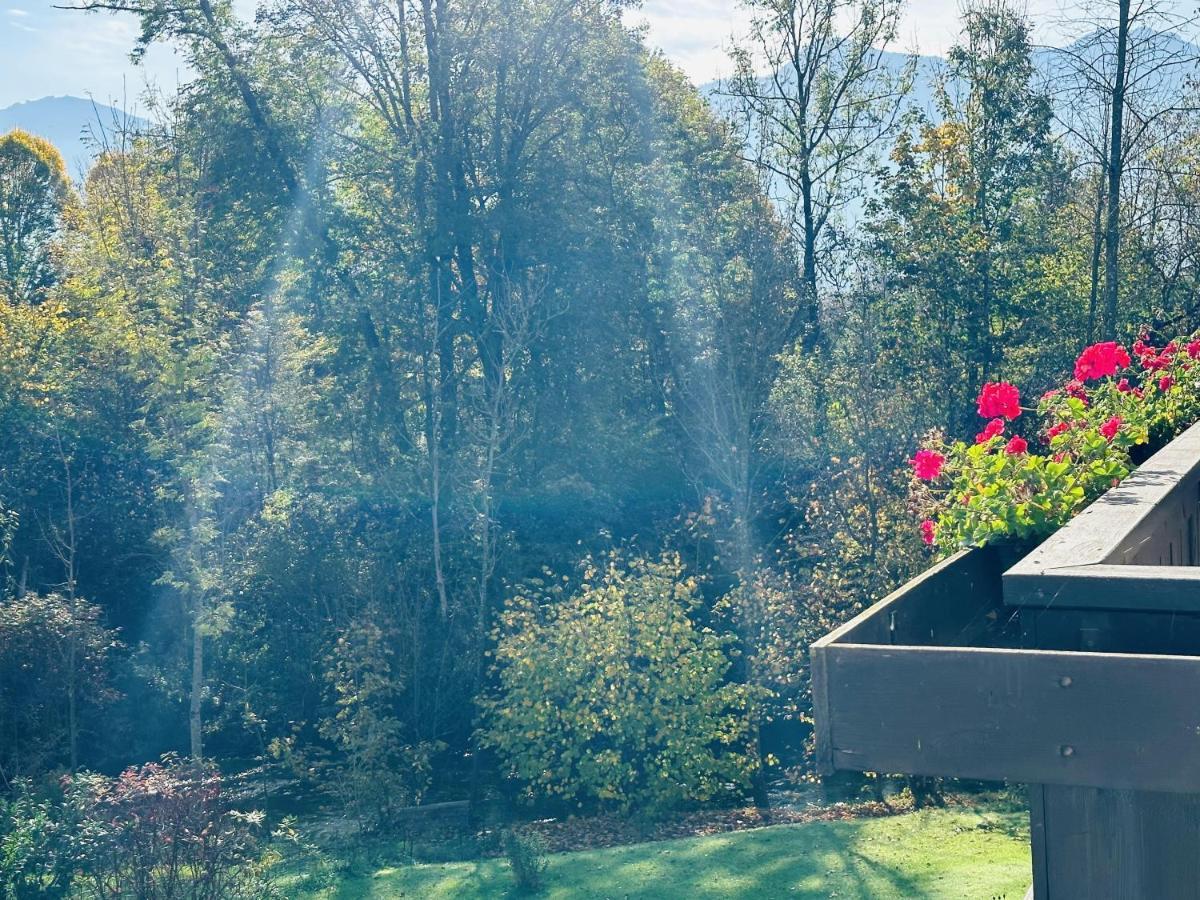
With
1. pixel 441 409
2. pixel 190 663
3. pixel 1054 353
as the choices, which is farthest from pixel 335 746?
pixel 1054 353

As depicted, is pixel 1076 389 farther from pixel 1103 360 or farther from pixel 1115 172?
pixel 1115 172

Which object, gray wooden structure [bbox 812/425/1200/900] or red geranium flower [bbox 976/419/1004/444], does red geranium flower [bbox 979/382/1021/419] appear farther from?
gray wooden structure [bbox 812/425/1200/900]

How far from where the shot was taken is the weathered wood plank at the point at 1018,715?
1452mm

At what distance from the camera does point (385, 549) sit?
55.6 feet

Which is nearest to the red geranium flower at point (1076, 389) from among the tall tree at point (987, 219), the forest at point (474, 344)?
the forest at point (474, 344)

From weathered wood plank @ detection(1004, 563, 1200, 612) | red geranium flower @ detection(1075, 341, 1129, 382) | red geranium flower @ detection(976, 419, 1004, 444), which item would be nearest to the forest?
red geranium flower @ detection(1075, 341, 1129, 382)

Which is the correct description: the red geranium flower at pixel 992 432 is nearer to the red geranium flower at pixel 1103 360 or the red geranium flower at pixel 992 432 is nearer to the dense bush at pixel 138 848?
the red geranium flower at pixel 1103 360

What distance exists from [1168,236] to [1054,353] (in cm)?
237

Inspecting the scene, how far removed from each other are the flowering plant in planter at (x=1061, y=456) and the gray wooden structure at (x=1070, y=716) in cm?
84

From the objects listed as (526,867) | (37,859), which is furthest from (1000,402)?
(37,859)

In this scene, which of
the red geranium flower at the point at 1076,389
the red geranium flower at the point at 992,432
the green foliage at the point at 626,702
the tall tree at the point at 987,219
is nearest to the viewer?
the red geranium flower at the point at 992,432

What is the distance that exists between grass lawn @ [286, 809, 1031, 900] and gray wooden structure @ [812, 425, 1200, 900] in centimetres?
612

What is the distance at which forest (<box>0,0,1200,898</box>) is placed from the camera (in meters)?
15.1

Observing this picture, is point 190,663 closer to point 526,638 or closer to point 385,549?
point 385,549
